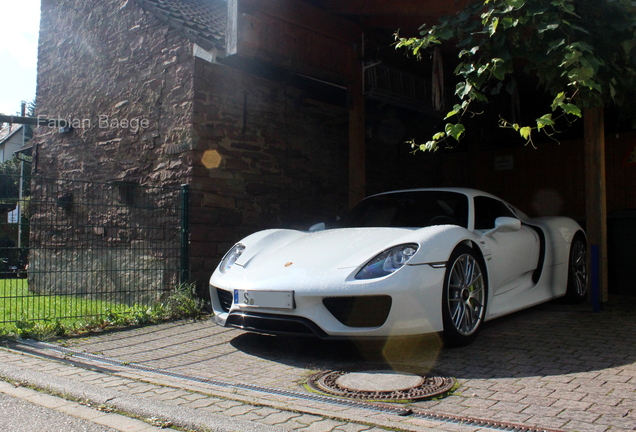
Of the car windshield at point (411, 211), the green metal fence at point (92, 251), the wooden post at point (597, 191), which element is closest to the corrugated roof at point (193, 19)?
the green metal fence at point (92, 251)

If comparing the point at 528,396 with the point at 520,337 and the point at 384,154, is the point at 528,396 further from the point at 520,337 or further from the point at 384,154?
the point at 384,154

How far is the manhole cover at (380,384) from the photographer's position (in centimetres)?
315

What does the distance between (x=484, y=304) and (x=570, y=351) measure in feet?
2.37

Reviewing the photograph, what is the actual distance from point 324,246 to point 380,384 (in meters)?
1.49

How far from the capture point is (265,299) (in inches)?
162

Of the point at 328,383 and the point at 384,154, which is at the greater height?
the point at 384,154

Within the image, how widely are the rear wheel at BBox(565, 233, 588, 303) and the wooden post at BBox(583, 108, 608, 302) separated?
0.25 metres

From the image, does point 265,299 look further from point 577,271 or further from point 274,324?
point 577,271

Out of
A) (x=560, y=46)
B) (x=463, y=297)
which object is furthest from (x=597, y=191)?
(x=463, y=297)

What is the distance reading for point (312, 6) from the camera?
23.5 ft

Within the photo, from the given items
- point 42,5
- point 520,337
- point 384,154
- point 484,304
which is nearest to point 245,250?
point 484,304

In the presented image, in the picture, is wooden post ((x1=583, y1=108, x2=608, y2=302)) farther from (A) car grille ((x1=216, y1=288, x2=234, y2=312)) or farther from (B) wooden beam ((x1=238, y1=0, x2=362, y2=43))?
(A) car grille ((x1=216, y1=288, x2=234, y2=312))

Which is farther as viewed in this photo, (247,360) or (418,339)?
(418,339)

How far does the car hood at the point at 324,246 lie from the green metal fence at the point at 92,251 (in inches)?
65.3
